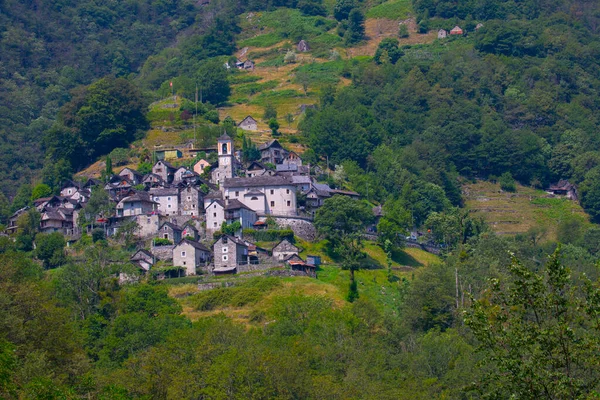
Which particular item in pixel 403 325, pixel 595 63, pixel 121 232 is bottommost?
pixel 403 325

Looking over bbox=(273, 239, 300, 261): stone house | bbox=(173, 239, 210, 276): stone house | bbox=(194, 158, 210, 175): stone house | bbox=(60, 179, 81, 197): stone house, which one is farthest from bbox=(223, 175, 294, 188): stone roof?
bbox=(60, 179, 81, 197): stone house

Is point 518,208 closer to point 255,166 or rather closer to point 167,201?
point 255,166

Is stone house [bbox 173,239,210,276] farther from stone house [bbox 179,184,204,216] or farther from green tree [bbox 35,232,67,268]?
green tree [bbox 35,232,67,268]

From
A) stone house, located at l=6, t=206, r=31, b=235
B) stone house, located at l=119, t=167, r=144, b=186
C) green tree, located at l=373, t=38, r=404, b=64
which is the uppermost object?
green tree, located at l=373, t=38, r=404, b=64

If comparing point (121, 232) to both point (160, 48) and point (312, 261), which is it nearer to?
point (312, 261)

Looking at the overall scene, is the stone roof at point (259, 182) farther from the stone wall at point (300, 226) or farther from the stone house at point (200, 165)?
the stone house at point (200, 165)

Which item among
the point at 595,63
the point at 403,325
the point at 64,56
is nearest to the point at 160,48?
the point at 64,56
